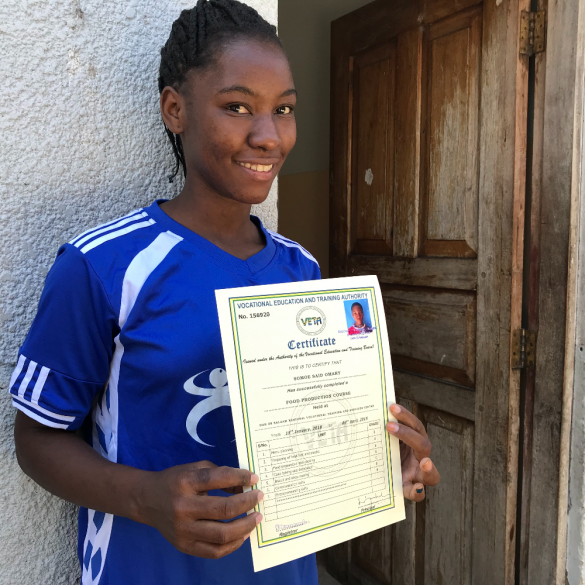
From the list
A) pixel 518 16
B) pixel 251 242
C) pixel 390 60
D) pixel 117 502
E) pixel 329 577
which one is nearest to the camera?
pixel 117 502

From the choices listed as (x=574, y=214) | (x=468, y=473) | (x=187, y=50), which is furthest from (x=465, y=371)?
(x=187, y=50)

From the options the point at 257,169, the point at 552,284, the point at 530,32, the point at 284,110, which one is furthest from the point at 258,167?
the point at 530,32

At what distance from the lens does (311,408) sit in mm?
773

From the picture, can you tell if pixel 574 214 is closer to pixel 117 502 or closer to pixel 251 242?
pixel 251 242

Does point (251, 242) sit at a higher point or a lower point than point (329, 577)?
higher

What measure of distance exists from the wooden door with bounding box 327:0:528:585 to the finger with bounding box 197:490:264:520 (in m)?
1.21

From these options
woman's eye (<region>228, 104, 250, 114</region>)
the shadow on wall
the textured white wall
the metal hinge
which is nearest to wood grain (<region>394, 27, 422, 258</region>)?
the metal hinge

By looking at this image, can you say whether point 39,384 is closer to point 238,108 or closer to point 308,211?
point 238,108

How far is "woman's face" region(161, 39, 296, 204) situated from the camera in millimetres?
850

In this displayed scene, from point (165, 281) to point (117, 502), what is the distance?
325mm

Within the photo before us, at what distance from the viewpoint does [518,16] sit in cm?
158

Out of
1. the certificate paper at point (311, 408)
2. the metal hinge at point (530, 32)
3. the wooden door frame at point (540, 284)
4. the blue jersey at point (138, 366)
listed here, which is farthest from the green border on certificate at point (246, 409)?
the metal hinge at point (530, 32)

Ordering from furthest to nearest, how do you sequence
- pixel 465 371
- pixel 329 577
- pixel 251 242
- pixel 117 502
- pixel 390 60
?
pixel 329 577 < pixel 390 60 < pixel 465 371 < pixel 251 242 < pixel 117 502

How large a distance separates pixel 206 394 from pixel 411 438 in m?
0.33
